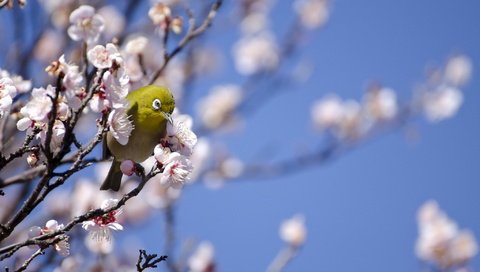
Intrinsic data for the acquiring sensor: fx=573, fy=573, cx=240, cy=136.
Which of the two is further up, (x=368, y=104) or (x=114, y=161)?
(x=368, y=104)

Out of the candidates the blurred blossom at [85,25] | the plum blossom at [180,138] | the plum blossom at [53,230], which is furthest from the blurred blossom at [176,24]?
the plum blossom at [53,230]

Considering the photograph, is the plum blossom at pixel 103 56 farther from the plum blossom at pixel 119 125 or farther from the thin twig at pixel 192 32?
the thin twig at pixel 192 32

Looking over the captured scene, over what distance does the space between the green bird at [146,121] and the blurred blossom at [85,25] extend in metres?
0.49

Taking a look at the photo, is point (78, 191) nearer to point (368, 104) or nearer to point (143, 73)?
point (143, 73)

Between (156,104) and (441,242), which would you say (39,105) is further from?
(441,242)

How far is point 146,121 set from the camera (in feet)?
10.0

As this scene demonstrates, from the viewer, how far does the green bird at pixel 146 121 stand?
120 inches

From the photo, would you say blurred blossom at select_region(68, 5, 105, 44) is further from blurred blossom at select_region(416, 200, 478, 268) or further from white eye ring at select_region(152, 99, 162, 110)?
blurred blossom at select_region(416, 200, 478, 268)

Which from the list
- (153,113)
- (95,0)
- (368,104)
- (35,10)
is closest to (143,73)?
(153,113)

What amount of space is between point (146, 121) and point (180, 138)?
0.22 meters

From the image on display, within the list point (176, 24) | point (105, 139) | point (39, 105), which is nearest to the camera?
point (39, 105)

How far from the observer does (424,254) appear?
282 inches

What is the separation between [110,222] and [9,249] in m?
0.49

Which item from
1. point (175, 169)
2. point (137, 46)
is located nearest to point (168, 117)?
point (175, 169)
